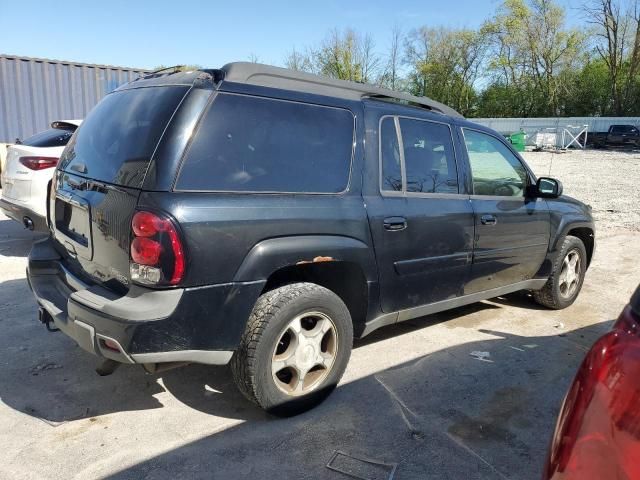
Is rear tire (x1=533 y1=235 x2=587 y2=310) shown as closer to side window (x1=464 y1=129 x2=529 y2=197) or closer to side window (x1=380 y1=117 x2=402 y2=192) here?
side window (x1=464 y1=129 x2=529 y2=197)

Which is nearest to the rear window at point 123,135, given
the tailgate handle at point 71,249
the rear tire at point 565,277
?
the tailgate handle at point 71,249

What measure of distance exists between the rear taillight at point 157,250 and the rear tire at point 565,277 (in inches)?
152

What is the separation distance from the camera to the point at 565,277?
531cm

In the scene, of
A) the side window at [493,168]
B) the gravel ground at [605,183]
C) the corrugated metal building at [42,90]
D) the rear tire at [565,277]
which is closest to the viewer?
the side window at [493,168]

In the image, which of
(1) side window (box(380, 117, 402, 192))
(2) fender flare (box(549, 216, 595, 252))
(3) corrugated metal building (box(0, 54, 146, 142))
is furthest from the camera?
(3) corrugated metal building (box(0, 54, 146, 142))

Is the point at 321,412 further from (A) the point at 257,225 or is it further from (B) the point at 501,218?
(B) the point at 501,218

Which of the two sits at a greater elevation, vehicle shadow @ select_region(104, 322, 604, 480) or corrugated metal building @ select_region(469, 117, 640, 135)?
corrugated metal building @ select_region(469, 117, 640, 135)

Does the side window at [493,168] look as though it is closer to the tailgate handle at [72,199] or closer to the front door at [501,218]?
the front door at [501,218]

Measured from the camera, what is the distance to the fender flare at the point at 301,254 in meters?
2.76

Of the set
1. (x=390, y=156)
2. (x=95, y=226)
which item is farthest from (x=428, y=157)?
(x=95, y=226)

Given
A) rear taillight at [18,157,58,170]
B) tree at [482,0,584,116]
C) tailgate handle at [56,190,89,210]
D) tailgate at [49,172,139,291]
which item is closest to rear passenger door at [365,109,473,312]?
tailgate at [49,172,139,291]

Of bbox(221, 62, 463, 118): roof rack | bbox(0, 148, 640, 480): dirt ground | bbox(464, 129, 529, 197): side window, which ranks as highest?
bbox(221, 62, 463, 118): roof rack

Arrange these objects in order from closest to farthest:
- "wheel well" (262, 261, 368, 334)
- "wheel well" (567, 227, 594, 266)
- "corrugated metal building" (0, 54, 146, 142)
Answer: "wheel well" (262, 261, 368, 334), "wheel well" (567, 227, 594, 266), "corrugated metal building" (0, 54, 146, 142)

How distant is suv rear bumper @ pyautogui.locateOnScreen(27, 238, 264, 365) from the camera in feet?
8.30
